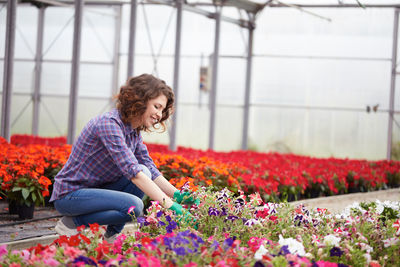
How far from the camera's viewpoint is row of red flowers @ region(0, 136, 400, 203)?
558 centimetres

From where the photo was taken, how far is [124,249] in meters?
2.64

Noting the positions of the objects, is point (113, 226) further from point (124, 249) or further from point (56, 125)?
point (56, 125)

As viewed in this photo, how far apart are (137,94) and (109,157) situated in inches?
16.0

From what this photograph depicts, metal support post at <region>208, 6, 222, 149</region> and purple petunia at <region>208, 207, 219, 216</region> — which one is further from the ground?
metal support post at <region>208, 6, 222, 149</region>

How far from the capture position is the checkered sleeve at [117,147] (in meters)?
2.98

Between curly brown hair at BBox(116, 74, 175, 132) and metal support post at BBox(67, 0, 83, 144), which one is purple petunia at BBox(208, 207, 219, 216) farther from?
metal support post at BBox(67, 0, 83, 144)

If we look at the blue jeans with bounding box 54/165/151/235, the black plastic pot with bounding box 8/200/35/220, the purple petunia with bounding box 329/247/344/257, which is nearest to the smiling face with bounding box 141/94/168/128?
the blue jeans with bounding box 54/165/151/235

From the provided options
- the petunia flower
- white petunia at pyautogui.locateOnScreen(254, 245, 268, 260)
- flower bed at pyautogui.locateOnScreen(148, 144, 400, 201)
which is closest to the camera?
white petunia at pyautogui.locateOnScreen(254, 245, 268, 260)

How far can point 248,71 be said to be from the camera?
1354cm

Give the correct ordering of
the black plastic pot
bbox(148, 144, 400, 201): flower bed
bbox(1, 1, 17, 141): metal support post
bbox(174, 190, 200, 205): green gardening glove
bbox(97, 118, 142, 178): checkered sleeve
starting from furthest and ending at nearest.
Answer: bbox(1, 1, 17, 141): metal support post → bbox(148, 144, 400, 201): flower bed → the black plastic pot → bbox(174, 190, 200, 205): green gardening glove → bbox(97, 118, 142, 178): checkered sleeve

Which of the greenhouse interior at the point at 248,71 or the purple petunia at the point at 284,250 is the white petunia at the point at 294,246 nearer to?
the purple petunia at the point at 284,250

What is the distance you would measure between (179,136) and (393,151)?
5169mm

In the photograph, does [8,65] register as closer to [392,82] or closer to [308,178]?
[308,178]

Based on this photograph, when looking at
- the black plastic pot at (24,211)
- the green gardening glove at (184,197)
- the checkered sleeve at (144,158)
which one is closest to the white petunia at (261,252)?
the green gardening glove at (184,197)
